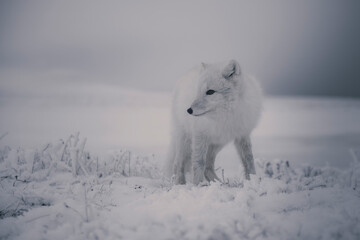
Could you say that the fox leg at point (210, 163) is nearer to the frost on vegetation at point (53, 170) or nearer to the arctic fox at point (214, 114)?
the arctic fox at point (214, 114)

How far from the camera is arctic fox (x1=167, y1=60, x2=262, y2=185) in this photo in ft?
16.5

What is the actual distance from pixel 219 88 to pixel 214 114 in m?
0.40

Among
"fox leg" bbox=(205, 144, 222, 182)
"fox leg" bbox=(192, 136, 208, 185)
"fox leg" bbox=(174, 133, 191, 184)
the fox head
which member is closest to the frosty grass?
"fox leg" bbox=(192, 136, 208, 185)

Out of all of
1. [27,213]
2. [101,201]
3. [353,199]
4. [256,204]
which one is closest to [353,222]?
[353,199]

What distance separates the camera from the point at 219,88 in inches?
198

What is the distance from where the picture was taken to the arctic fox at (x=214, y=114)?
5.04 meters

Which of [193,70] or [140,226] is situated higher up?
[193,70]

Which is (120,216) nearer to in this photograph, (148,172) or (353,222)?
(353,222)

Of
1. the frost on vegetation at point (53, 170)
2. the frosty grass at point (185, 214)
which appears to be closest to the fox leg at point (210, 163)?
the frost on vegetation at point (53, 170)

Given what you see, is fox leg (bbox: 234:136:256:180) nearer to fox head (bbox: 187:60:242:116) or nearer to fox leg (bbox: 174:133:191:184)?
fox head (bbox: 187:60:242:116)

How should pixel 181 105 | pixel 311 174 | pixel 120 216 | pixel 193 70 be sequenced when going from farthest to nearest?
pixel 311 174, pixel 193 70, pixel 181 105, pixel 120 216

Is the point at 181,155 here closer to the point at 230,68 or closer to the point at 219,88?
the point at 219,88

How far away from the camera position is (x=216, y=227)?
2.72 m

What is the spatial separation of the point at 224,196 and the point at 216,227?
677mm
